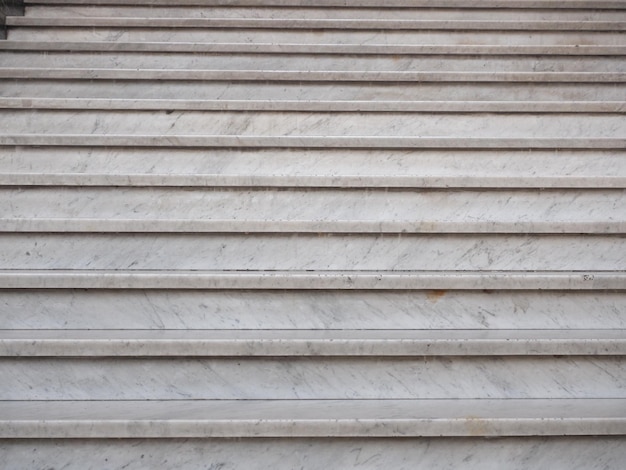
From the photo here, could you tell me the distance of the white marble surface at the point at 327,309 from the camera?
6.96 feet

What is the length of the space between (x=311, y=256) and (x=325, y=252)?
46 mm

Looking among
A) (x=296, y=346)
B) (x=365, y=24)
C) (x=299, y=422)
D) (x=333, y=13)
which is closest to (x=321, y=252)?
(x=296, y=346)

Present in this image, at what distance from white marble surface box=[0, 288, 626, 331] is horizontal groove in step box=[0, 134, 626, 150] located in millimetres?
733

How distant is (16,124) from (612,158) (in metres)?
2.21

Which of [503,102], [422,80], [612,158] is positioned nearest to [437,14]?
[422,80]

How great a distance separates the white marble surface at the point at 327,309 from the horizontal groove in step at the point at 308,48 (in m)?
1.61

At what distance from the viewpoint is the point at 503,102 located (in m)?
2.91

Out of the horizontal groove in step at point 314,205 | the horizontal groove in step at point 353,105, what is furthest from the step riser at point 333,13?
the horizontal groove in step at point 314,205

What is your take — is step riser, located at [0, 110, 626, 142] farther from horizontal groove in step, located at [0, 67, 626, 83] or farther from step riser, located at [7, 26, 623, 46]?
step riser, located at [7, 26, 623, 46]

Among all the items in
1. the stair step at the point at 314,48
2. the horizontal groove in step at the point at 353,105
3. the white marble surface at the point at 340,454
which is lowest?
the white marble surface at the point at 340,454

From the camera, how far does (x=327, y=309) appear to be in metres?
2.15

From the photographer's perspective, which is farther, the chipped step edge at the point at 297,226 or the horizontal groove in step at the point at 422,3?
the horizontal groove in step at the point at 422,3

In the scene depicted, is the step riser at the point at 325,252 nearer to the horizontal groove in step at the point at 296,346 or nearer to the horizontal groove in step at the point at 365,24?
the horizontal groove in step at the point at 296,346

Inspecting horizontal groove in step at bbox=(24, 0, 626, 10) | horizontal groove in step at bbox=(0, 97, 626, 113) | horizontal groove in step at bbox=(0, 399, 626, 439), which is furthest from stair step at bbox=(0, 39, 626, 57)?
horizontal groove in step at bbox=(0, 399, 626, 439)
